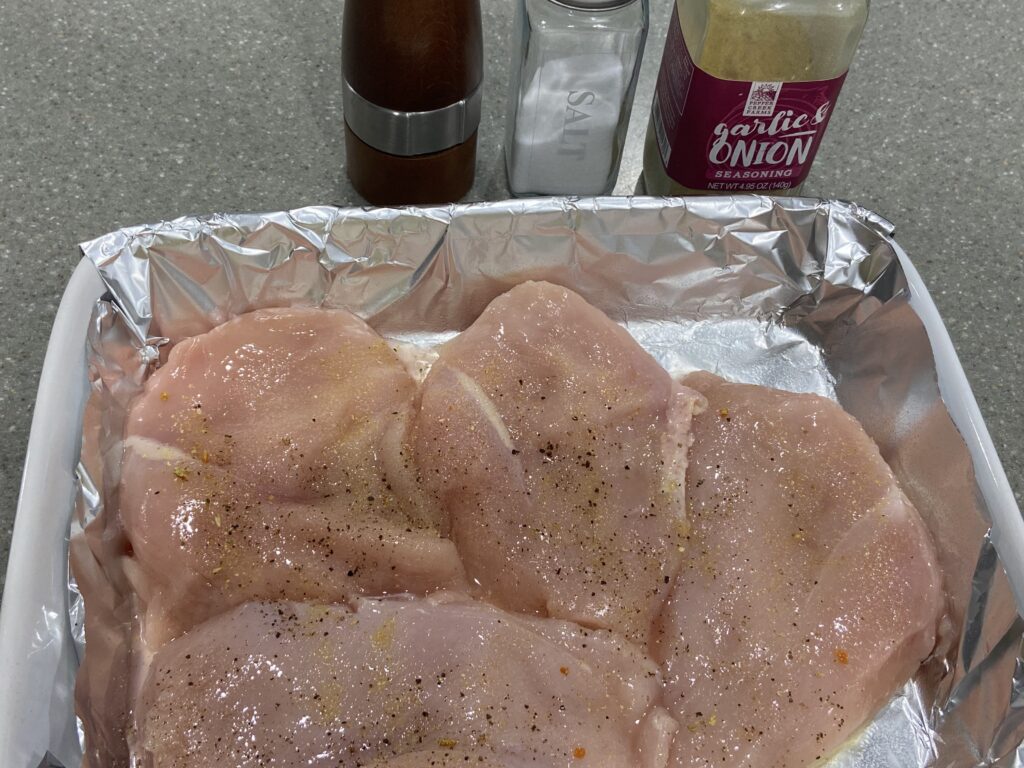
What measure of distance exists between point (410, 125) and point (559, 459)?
1.90 feet

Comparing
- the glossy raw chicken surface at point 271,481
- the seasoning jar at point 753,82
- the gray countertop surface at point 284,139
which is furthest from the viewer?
the gray countertop surface at point 284,139

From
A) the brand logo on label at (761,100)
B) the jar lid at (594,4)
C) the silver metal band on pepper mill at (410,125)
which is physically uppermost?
the jar lid at (594,4)

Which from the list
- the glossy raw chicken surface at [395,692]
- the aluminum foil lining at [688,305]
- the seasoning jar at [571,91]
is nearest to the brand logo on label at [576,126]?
the seasoning jar at [571,91]

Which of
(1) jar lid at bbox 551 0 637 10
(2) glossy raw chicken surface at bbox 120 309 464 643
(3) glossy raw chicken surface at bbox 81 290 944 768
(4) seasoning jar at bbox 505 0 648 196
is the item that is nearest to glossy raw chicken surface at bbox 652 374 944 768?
(3) glossy raw chicken surface at bbox 81 290 944 768

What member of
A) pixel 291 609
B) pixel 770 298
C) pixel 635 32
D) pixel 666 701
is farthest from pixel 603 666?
pixel 635 32

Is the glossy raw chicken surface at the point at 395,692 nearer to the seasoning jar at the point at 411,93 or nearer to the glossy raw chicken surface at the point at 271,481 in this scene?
the glossy raw chicken surface at the point at 271,481

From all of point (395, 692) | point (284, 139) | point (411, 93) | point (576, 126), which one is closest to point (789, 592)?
point (395, 692)

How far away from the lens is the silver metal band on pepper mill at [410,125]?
1.33 metres

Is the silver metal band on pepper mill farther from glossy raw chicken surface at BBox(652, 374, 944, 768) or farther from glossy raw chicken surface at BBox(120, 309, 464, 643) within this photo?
glossy raw chicken surface at BBox(652, 374, 944, 768)

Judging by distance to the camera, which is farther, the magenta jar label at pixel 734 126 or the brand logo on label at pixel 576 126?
the brand logo on label at pixel 576 126

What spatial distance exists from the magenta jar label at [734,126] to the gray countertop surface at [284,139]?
24 centimetres

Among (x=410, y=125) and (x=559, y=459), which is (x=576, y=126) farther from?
(x=559, y=459)

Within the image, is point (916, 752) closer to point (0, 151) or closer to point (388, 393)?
point (388, 393)

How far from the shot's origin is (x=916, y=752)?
3.72 feet
